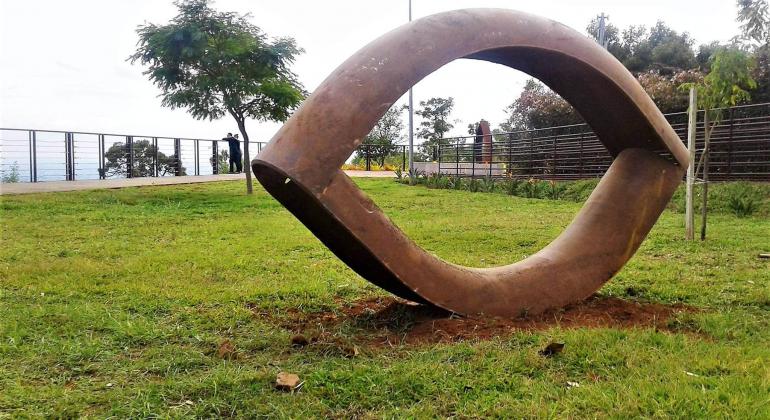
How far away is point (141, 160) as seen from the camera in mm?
22141

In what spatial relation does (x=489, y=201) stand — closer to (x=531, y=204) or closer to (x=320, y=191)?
(x=531, y=204)

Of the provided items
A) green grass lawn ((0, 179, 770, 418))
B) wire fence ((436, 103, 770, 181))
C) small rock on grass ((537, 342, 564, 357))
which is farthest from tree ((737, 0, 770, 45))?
small rock on grass ((537, 342, 564, 357))

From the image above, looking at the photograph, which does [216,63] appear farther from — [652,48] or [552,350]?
[652,48]

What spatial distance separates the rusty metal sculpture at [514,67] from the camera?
323cm

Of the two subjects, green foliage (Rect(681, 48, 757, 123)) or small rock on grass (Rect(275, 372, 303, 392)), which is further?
green foliage (Rect(681, 48, 757, 123))

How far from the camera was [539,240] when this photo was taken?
25.6 feet

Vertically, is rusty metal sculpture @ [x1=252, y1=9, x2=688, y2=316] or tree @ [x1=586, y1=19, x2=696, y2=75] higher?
tree @ [x1=586, y1=19, x2=696, y2=75]

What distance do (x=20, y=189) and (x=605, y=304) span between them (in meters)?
14.6

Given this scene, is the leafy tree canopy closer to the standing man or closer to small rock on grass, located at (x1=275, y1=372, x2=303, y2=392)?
the standing man

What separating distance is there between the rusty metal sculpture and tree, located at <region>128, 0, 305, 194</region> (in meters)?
10.9

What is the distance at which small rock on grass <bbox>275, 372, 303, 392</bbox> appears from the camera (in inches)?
112

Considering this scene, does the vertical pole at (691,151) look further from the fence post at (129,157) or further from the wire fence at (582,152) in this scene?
the fence post at (129,157)

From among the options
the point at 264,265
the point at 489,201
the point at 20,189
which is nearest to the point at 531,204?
the point at 489,201

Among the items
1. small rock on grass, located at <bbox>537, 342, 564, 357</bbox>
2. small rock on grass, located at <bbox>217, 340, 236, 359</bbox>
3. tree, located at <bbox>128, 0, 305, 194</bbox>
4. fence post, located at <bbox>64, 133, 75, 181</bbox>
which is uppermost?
tree, located at <bbox>128, 0, 305, 194</bbox>
